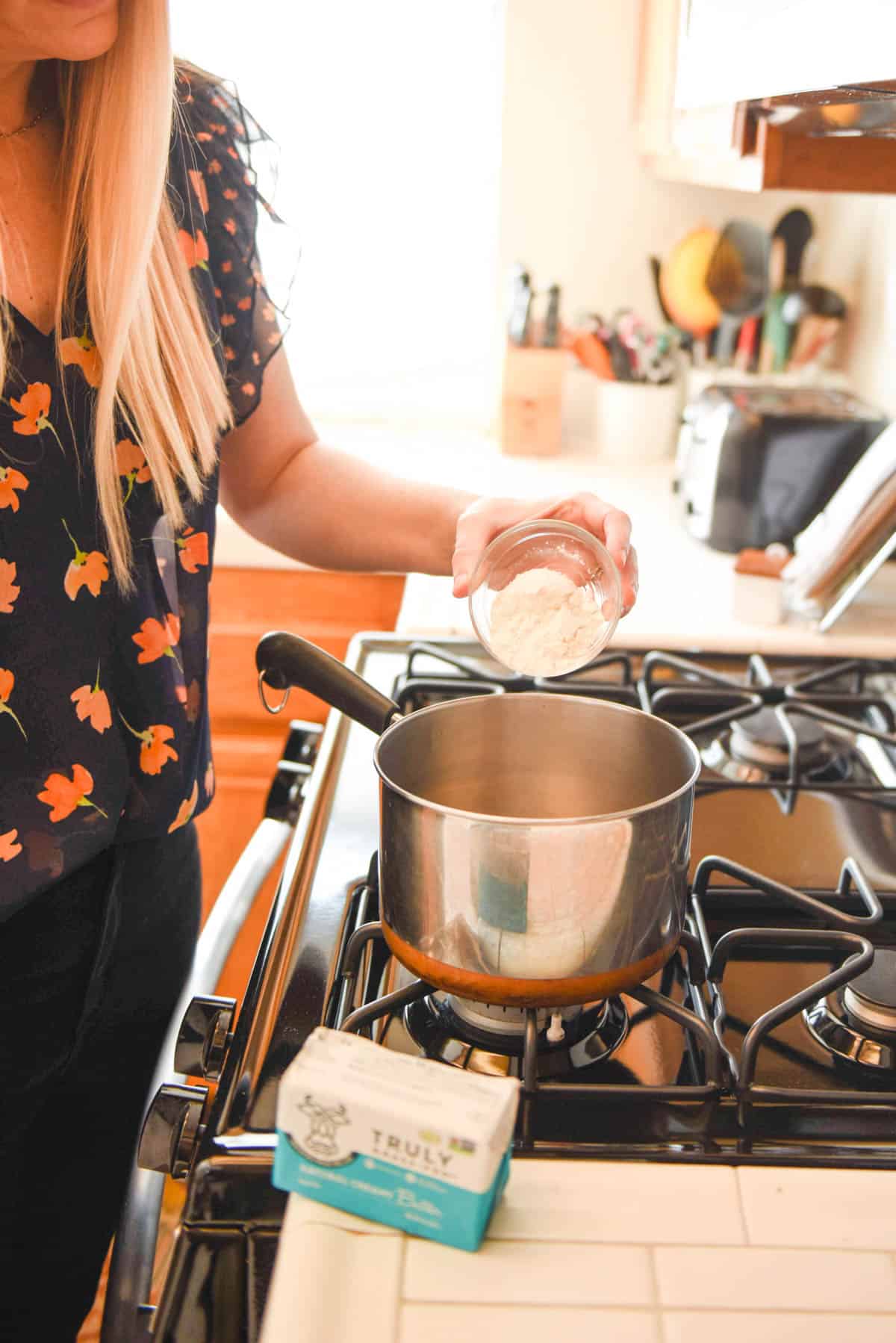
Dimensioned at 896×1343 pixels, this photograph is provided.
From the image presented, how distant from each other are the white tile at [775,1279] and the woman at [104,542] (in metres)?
0.42

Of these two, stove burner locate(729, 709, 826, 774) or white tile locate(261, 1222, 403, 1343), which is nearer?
white tile locate(261, 1222, 403, 1343)

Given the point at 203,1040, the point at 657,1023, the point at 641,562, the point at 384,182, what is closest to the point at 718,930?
the point at 657,1023

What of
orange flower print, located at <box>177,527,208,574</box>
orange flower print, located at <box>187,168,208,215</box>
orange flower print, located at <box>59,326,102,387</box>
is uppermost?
orange flower print, located at <box>187,168,208,215</box>

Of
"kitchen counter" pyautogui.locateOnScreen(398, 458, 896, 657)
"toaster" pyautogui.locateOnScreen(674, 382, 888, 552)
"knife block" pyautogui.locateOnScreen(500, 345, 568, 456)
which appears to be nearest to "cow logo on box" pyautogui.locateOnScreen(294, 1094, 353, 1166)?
"kitchen counter" pyautogui.locateOnScreen(398, 458, 896, 657)

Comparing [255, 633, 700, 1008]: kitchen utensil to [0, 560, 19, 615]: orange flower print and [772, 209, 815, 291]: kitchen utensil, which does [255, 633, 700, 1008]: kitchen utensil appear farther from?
[772, 209, 815, 291]: kitchen utensil

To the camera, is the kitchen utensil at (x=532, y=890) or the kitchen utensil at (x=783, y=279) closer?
the kitchen utensil at (x=532, y=890)

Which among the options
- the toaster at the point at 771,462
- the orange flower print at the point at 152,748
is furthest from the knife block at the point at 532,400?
the orange flower print at the point at 152,748

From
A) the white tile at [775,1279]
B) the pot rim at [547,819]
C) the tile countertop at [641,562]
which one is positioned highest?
the pot rim at [547,819]

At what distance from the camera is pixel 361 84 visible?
85.7 inches

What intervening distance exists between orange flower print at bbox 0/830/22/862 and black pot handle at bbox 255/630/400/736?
20 cm

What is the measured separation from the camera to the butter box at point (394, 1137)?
1.53 feet

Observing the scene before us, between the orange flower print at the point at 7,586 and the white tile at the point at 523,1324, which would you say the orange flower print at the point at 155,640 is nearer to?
the orange flower print at the point at 7,586

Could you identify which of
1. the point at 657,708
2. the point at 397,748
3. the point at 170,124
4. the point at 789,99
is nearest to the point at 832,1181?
the point at 397,748

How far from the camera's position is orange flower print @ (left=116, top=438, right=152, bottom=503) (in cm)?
83
